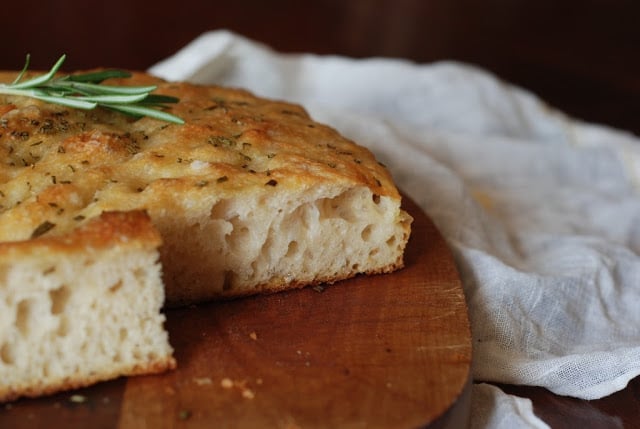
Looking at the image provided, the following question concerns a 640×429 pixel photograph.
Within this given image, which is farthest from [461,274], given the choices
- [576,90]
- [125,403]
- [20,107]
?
[576,90]

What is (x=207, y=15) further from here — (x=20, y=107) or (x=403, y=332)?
(x=403, y=332)

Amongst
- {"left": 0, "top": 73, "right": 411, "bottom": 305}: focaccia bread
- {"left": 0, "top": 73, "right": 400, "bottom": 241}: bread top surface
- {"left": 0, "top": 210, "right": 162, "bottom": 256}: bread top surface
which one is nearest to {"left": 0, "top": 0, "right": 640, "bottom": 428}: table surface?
{"left": 0, "top": 73, "right": 400, "bottom": 241}: bread top surface

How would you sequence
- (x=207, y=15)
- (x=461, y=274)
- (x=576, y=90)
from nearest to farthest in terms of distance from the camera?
1. (x=461, y=274)
2. (x=576, y=90)
3. (x=207, y=15)

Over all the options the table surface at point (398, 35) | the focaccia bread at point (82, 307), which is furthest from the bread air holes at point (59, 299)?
the table surface at point (398, 35)

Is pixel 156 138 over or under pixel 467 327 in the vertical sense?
over

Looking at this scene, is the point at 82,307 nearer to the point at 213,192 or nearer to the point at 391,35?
the point at 213,192

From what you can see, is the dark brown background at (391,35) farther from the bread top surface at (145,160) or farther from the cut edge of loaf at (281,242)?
the cut edge of loaf at (281,242)

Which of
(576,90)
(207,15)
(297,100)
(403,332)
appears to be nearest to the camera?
(403,332)
